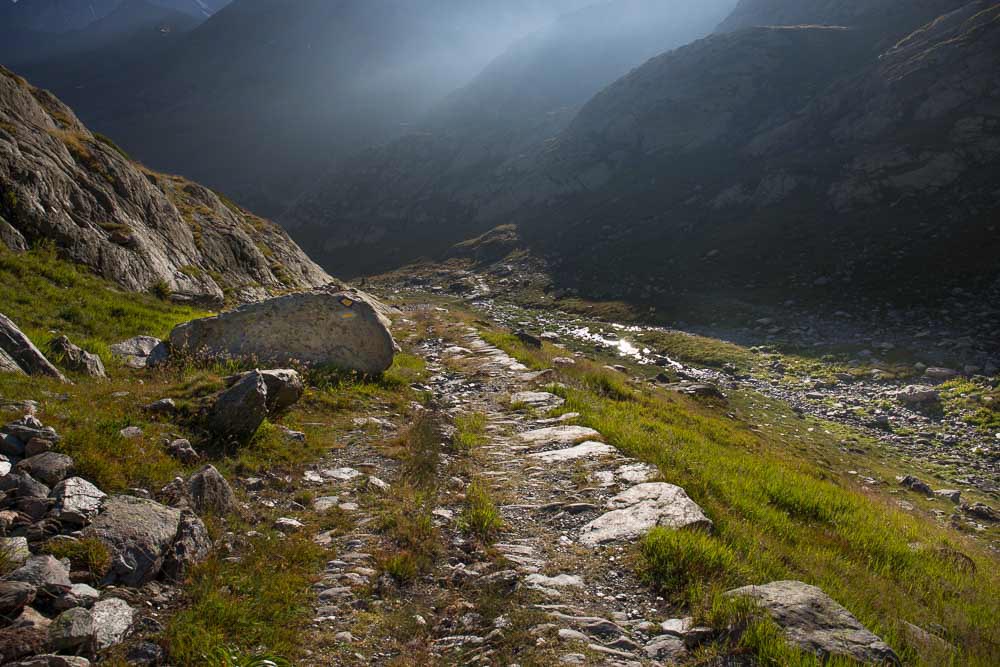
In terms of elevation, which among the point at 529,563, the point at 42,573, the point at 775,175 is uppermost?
the point at 775,175

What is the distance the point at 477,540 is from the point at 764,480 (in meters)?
5.93

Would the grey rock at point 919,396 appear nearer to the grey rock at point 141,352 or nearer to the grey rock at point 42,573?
the grey rock at point 42,573

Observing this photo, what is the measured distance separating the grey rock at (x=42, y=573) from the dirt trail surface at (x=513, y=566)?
1.93 metres

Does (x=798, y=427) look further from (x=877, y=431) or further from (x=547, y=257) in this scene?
(x=547, y=257)

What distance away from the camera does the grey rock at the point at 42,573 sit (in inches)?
132

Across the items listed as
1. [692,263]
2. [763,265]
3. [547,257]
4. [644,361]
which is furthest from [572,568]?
[547,257]

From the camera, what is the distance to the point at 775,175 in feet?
256

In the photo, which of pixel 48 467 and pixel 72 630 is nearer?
pixel 72 630

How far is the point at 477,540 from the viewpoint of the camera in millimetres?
5934

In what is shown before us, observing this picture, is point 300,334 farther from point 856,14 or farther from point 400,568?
point 856,14

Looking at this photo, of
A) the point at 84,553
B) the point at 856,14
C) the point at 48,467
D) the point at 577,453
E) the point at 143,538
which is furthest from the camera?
the point at 856,14

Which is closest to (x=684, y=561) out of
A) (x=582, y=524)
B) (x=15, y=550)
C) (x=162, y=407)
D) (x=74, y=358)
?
(x=582, y=524)

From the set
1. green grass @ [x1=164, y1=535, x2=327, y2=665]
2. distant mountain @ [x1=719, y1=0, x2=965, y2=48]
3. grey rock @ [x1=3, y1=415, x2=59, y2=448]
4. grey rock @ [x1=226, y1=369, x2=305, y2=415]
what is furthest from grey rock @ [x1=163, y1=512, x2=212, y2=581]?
distant mountain @ [x1=719, y1=0, x2=965, y2=48]

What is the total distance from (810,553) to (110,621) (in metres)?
7.50
